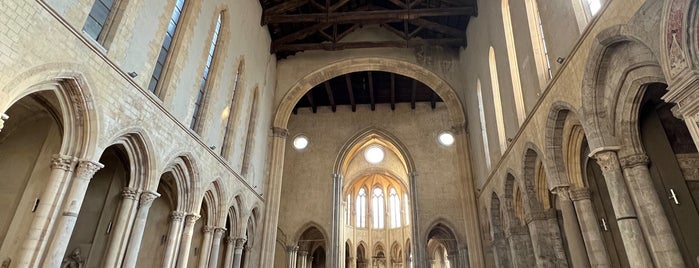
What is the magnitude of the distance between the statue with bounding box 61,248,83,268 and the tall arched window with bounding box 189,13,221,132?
4224 millimetres

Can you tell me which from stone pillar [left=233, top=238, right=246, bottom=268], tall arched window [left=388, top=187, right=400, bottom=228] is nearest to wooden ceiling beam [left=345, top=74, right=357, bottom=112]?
stone pillar [left=233, top=238, right=246, bottom=268]

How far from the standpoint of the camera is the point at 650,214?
18.7 feet

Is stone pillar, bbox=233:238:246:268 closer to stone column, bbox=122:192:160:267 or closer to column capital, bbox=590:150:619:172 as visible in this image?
stone column, bbox=122:192:160:267

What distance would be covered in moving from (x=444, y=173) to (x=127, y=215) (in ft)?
50.6

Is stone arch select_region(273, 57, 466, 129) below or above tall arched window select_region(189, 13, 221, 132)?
above

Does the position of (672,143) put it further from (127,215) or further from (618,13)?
(127,215)

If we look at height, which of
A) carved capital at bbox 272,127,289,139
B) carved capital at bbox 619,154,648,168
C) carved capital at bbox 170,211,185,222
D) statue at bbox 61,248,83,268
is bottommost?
statue at bbox 61,248,83,268

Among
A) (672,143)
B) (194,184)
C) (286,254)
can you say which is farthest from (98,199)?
→ (672,143)

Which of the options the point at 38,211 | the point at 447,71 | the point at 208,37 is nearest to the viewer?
the point at 38,211

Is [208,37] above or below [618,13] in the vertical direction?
above

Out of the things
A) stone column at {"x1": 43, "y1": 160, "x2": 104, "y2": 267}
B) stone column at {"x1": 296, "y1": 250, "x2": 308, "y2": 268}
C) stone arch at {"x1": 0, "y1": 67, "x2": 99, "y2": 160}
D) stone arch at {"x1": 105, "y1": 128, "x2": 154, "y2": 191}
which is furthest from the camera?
stone column at {"x1": 296, "y1": 250, "x2": 308, "y2": 268}

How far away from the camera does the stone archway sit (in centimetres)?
1561

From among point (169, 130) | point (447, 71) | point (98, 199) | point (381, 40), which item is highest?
point (381, 40)

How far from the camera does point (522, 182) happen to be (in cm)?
1016
